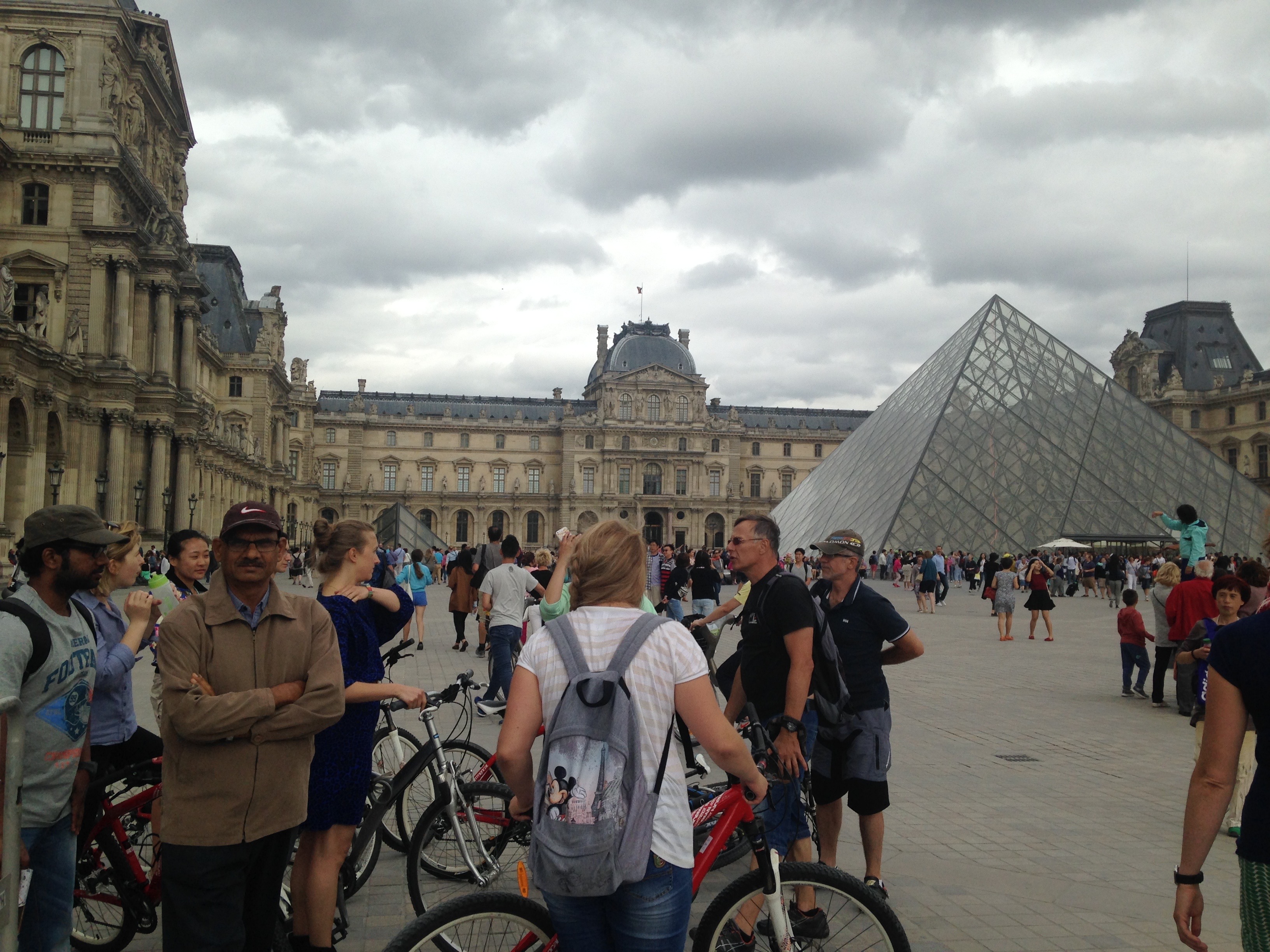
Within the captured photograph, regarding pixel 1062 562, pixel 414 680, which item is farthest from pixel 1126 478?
pixel 414 680

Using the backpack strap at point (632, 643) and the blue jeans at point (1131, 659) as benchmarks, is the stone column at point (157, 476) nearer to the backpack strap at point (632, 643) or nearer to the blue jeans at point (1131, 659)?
the blue jeans at point (1131, 659)

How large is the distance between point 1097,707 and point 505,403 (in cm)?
7184

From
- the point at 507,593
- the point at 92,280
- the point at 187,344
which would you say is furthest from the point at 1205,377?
the point at 507,593

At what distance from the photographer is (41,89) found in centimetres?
2500

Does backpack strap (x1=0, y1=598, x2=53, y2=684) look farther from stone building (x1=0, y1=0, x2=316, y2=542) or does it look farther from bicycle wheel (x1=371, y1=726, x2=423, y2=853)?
stone building (x1=0, y1=0, x2=316, y2=542)

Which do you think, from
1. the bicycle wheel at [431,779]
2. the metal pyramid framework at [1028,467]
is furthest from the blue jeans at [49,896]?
the metal pyramid framework at [1028,467]

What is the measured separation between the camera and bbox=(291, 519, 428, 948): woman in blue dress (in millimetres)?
3295

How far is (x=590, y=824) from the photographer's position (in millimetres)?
2215

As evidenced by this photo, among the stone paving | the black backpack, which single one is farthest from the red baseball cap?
the stone paving

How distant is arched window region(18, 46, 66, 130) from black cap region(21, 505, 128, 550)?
2664cm

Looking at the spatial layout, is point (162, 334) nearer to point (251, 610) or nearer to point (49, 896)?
point (49, 896)

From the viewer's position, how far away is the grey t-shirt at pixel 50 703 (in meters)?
2.60

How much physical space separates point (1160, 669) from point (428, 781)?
7.23 m

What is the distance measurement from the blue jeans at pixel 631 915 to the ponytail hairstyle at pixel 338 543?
1.66 m
